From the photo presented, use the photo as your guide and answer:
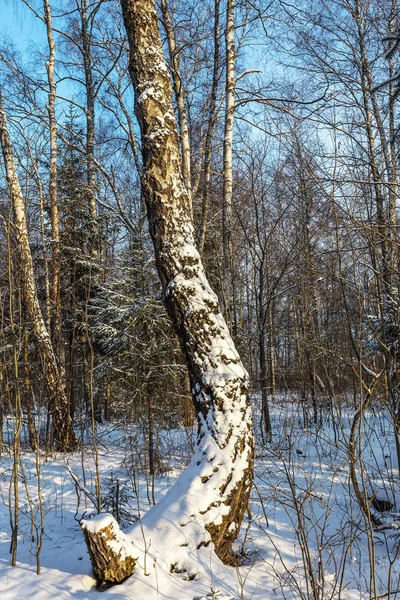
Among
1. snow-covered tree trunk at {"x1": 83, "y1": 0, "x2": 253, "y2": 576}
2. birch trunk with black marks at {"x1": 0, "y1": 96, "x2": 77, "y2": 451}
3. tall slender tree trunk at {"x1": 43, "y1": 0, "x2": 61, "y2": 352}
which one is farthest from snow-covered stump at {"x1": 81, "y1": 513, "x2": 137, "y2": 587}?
tall slender tree trunk at {"x1": 43, "y1": 0, "x2": 61, "y2": 352}

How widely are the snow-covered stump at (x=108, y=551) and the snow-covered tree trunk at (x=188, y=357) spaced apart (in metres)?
0.20

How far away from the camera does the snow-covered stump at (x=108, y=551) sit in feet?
8.39

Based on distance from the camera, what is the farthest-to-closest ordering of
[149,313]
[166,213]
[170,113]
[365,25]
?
[365,25] → [149,313] → [170,113] → [166,213]

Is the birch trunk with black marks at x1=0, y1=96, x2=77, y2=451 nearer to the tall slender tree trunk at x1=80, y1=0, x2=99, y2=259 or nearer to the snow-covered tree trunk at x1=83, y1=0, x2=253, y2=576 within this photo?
the tall slender tree trunk at x1=80, y1=0, x2=99, y2=259

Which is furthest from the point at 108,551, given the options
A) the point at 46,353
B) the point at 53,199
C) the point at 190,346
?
the point at 53,199

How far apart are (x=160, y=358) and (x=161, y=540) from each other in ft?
13.2

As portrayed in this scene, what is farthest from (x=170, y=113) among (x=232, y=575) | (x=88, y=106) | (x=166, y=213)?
(x=88, y=106)

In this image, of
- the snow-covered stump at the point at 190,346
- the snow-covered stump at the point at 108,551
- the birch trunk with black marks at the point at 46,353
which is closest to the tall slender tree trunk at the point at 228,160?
the snow-covered stump at the point at 190,346

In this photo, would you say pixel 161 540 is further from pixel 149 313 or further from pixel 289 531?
pixel 149 313

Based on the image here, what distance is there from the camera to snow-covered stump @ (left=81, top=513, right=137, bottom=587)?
256 cm

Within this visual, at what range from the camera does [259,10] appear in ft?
24.4

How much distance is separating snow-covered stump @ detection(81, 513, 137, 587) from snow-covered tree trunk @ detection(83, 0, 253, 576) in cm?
20

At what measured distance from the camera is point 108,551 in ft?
8.48

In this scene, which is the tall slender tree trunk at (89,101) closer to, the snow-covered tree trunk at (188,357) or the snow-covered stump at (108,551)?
the snow-covered tree trunk at (188,357)
